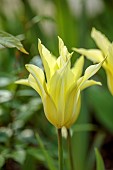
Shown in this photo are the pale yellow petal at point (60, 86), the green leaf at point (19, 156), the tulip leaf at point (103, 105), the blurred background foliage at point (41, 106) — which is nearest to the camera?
the pale yellow petal at point (60, 86)

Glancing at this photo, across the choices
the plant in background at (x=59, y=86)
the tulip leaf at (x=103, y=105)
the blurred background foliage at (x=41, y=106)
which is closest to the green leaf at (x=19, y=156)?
the blurred background foliage at (x=41, y=106)

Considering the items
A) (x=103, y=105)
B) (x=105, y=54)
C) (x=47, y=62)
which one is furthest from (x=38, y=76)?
(x=103, y=105)

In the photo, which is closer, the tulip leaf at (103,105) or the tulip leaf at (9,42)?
the tulip leaf at (9,42)

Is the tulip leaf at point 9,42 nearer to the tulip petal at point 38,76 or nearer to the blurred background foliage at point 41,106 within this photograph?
the tulip petal at point 38,76

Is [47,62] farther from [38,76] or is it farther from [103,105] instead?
[103,105]

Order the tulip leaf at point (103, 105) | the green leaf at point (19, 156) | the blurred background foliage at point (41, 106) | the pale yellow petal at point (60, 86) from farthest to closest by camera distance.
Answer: the tulip leaf at point (103, 105)
the blurred background foliage at point (41, 106)
the green leaf at point (19, 156)
the pale yellow petal at point (60, 86)

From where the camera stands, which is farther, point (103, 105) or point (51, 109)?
point (103, 105)

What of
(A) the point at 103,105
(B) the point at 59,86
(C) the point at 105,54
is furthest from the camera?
(A) the point at 103,105

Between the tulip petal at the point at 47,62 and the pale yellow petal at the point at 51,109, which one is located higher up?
the tulip petal at the point at 47,62

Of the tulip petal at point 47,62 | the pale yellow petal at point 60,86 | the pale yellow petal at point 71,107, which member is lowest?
the pale yellow petal at point 71,107
